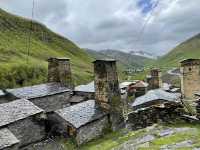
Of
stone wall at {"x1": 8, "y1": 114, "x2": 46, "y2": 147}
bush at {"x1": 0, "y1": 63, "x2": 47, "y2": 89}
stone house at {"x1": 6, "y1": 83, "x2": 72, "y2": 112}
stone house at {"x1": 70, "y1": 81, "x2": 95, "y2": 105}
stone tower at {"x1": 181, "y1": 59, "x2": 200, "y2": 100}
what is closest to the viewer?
stone wall at {"x1": 8, "y1": 114, "x2": 46, "y2": 147}

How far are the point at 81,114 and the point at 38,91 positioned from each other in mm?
8674

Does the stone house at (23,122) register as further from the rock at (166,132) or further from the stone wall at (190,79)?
the stone wall at (190,79)

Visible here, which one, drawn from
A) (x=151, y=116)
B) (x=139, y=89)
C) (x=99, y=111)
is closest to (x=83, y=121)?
(x=99, y=111)

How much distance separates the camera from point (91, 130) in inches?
777

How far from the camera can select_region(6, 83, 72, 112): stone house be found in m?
26.1

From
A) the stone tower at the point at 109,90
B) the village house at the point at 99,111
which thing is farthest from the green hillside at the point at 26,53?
the stone tower at the point at 109,90

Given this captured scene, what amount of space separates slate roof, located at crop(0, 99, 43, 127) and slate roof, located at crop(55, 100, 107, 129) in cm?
230

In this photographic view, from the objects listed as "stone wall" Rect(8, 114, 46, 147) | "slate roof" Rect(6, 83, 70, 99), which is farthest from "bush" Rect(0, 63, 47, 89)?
"stone wall" Rect(8, 114, 46, 147)

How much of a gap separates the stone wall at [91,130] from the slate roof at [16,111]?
167 inches

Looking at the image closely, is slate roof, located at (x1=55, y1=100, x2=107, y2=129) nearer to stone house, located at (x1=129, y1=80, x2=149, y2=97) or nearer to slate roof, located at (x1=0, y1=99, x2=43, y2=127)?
slate roof, located at (x1=0, y1=99, x2=43, y2=127)

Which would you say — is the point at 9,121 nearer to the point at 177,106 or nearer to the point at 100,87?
the point at 100,87

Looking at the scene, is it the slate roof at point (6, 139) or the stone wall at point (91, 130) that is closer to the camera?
the slate roof at point (6, 139)

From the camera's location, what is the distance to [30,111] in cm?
2067

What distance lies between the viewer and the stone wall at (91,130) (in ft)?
61.5
